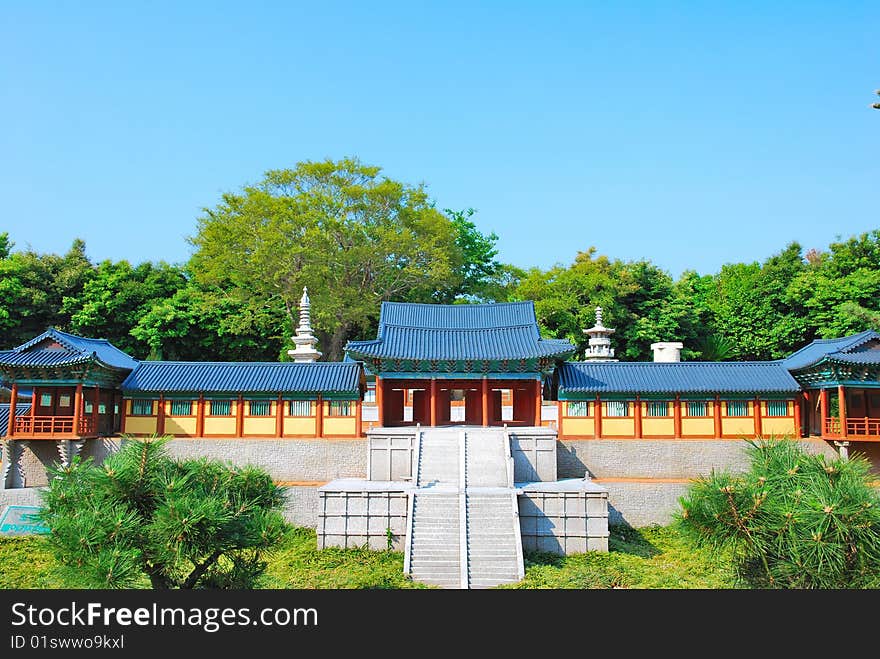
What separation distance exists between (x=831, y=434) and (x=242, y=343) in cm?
2575

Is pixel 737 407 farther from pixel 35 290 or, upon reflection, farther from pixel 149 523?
pixel 35 290

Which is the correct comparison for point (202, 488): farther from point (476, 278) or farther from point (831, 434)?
point (476, 278)

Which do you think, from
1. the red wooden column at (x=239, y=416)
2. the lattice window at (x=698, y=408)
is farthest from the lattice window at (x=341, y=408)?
the lattice window at (x=698, y=408)

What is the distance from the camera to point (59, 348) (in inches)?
837

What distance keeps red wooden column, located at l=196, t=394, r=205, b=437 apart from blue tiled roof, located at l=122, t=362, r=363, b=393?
0.44 m

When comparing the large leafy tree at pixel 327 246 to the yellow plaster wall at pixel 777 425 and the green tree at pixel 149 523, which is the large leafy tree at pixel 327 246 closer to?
the yellow plaster wall at pixel 777 425

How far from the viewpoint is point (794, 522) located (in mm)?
9461

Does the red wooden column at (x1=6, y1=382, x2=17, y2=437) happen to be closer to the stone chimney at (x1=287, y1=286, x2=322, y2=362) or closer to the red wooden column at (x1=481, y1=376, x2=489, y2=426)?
the stone chimney at (x1=287, y1=286, x2=322, y2=362)

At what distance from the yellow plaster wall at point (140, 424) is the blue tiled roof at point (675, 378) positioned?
1239 centimetres

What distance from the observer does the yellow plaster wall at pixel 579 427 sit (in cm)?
2244

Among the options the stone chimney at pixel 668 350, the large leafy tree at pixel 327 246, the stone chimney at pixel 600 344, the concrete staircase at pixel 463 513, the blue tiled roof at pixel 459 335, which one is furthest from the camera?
the large leafy tree at pixel 327 246

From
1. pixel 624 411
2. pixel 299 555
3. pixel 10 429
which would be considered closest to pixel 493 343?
pixel 624 411

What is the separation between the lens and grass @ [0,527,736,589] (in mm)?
15328

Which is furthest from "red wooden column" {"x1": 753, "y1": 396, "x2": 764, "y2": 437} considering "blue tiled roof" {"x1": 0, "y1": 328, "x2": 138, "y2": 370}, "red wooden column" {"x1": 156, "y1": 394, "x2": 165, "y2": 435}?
"blue tiled roof" {"x1": 0, "y1": 328, "x2": 138, "y2": 370}
